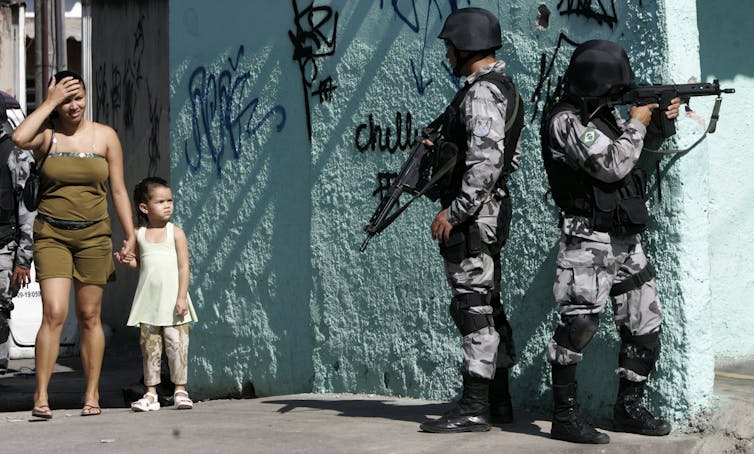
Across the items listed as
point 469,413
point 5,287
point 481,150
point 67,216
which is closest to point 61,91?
point 67,216

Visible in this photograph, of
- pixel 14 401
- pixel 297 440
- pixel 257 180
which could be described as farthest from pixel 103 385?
pixel 297 440

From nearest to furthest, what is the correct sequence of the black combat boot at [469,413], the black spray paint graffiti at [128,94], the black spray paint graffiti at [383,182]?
the black combat boot at [469,413] → the black spray paint graffiti at [383,182] → the black spray paint graffiti at [128,94]

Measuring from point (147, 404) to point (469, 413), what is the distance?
218 cm

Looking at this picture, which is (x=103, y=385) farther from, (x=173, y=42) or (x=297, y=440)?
(x=297, y=440)

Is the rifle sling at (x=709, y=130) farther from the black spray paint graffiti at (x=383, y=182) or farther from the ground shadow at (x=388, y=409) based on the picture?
the black spray paint graffiti at (x=383, y=182)

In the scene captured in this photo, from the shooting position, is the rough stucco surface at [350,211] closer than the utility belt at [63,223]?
Yes

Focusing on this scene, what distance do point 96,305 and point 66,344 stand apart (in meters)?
4.77

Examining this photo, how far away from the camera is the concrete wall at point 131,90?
1152 centimetres

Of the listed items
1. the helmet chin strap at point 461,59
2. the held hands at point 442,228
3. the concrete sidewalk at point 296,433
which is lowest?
the concrete sidewalk at point 296,433

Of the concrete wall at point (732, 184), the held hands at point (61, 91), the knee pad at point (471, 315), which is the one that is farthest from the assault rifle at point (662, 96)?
the held hands at point (61, 91)

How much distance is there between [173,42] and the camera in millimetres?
8555

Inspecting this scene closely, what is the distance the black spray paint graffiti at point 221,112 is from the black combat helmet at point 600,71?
2.55 metres

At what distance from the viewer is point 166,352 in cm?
725

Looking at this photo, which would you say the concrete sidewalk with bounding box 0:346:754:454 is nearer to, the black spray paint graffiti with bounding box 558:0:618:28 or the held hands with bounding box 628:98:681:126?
the held hands with bounding box 628:98:681:126
